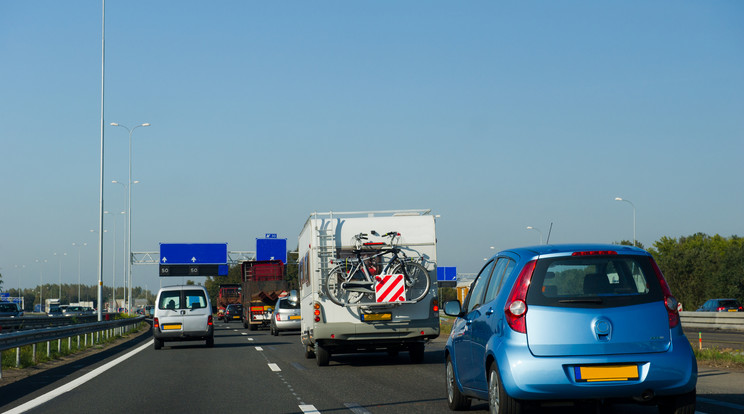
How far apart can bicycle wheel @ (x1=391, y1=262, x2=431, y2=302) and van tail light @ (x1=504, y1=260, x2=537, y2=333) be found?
9.07 metres

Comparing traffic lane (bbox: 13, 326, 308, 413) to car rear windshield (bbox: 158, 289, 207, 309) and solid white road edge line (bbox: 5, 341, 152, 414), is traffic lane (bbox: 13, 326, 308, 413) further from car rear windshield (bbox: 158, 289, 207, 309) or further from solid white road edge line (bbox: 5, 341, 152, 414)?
car rear windshield (bbox: 158, 289, 207, 309)

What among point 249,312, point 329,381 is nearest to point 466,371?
point 329,381

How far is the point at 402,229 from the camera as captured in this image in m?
17.3

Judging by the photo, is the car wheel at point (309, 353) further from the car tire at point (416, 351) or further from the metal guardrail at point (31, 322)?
the metal guardrail at point (31, 322)

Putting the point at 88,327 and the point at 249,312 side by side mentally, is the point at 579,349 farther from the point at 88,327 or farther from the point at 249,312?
the point at 249,312

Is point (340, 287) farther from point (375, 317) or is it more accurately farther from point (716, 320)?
point (716, 320)

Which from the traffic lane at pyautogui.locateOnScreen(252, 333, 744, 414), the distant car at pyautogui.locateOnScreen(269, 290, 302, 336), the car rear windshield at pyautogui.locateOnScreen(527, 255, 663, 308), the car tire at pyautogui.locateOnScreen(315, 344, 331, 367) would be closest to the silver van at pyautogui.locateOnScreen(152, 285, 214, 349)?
the traffic lane at pyautogui.locateOnScreen(252, 333, 744, 414)

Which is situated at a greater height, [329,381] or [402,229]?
[402,229]

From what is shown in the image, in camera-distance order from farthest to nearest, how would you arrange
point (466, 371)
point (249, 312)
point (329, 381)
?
1. point (249, 312)
2. point (329, 381)
3. point (466, 371)

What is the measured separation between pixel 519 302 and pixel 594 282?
0.67m

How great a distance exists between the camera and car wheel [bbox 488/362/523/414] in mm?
7457

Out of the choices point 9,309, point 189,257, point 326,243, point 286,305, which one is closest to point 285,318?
point 286,305

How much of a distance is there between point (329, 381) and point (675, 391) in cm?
734

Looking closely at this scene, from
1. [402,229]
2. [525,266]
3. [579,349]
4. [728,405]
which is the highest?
[402,229]
